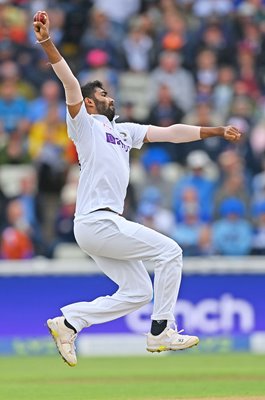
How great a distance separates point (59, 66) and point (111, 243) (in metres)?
1.37

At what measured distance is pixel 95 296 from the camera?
1452 cm

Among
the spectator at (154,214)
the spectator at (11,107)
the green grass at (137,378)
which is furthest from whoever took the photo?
the spectator at (11,107)

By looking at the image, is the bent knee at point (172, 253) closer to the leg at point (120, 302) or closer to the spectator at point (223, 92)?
the leg at point (120, 302)

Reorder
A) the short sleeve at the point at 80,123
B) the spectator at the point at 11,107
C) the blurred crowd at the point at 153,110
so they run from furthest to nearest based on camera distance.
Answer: the spectator at the point at 11,107 < the blurred crowd at the point at 153,110 < the short sleeve at the point at 80,123

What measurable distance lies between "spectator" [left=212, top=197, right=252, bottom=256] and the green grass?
134 cm

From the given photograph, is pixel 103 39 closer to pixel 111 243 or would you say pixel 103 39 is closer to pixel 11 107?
pixel 11 107

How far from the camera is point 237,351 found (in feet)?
47.2

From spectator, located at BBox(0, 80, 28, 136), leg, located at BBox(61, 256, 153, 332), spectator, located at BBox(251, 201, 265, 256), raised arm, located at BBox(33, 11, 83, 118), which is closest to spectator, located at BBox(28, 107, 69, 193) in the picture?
spectator, located at BBox(0, 80, 28, 136)

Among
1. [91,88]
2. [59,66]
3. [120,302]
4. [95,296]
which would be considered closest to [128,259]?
[120,302]

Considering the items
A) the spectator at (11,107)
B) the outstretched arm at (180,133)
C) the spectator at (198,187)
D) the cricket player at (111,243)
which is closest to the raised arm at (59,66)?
the cricket player at (111,243)

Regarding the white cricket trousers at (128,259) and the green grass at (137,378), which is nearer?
the white cricket trousers at (128,259)

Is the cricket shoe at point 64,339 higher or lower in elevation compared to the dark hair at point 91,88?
lower

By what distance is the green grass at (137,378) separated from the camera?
31.7ft

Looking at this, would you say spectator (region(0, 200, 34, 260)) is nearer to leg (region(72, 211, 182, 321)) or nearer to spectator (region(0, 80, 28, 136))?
spectator (region(0, 80, 28, 136))
